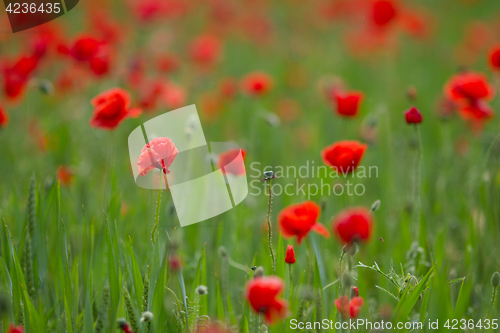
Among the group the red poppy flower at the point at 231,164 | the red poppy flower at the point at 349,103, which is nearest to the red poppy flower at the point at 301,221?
the red poppy flower at the point at 231,164

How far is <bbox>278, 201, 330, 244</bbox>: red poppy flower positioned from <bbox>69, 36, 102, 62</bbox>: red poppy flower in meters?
1.74

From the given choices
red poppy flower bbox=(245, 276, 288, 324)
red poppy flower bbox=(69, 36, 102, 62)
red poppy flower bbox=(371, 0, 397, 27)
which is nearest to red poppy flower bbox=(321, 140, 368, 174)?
red poppy flower bbox=(245, 276, 288, 324)

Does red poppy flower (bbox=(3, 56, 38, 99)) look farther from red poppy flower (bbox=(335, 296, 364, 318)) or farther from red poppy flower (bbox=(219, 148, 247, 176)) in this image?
red poppy flower (bbox=(335, 296, 364, 318))

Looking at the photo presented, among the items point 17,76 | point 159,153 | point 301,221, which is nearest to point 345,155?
point 301,221

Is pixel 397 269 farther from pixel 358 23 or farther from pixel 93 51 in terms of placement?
pixel 358 23

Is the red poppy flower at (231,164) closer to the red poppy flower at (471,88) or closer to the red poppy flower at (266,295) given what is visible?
the red poppy flower at (266,295)

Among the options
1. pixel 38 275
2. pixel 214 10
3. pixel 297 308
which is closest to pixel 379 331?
pixel 297 308

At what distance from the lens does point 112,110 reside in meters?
1.44

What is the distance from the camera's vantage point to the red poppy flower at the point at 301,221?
997 mm

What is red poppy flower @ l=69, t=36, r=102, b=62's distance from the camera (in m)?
2.30

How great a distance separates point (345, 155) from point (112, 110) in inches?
30.5

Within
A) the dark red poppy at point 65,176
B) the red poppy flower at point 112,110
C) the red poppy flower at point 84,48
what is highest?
the red poppy flower at point 84,48

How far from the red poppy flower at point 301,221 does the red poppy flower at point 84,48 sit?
174 centimetres

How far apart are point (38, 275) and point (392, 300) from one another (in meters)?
1.20
